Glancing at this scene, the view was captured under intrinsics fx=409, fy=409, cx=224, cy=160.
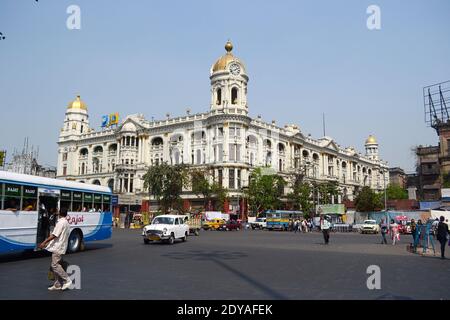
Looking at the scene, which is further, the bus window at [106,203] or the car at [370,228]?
the car at [370,228]

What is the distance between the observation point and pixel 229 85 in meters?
64.3

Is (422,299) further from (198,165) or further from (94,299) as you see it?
(198,165)

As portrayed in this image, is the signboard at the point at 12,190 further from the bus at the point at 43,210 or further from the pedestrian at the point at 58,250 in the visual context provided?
the pedestrian at the point at 58,250

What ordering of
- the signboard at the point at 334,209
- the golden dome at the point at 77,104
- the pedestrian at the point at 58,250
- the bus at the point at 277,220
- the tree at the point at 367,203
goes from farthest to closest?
the golden dome at the point at 77,104 → the tree at the point at 367,203 → the signboard at the point at 334,209 → the bus at the point at 277,220 → the pedestrian at the point at 58,250

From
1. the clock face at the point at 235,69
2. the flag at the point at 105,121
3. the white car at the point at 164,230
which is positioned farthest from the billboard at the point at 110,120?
the white car at the point at 164,230

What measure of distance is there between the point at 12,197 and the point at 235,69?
5430 cm

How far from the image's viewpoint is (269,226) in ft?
175

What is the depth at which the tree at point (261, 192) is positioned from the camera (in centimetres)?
5969

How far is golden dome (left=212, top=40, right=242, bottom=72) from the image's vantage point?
6550cm


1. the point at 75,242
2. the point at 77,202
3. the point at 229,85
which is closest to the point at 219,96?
the point at 229,85

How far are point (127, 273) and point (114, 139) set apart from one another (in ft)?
225

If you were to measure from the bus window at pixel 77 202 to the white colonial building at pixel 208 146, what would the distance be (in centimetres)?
4262
